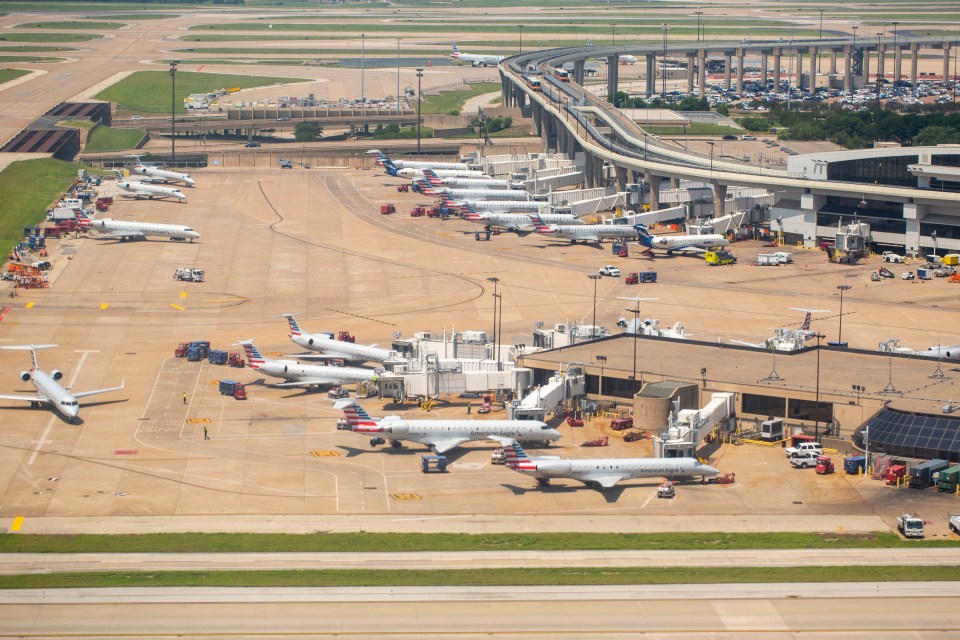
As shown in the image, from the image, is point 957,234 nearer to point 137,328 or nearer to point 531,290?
point 531,290

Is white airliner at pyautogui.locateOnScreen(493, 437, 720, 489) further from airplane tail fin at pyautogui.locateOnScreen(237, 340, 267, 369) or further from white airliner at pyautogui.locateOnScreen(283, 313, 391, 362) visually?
airplane tail fin at pyautogui.locateOnScreen(237, 340, 267, 369)

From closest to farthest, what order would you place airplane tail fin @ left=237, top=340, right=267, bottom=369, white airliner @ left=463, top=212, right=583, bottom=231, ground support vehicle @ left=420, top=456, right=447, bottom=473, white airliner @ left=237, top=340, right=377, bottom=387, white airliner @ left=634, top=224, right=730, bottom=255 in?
1. ground support vehicle @ left=420, top=456, right=447, bottom=473
2. white airliner @ left=237, top=340, right=377, bottom=387
3. airplane tail fin @ left=237, top=340, right=267, bottom=369
4. white airliner @ left=634, top=224, right=730, bottom=255
5. white airliner @ left=463, top=212, right=583, bottom=231

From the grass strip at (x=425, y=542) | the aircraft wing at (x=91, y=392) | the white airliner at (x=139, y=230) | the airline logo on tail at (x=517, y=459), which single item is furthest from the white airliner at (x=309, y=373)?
the white airliner at (x=139, y=230)

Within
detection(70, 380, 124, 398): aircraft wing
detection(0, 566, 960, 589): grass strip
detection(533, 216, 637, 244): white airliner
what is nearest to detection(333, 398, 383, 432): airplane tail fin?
detection(70, 380, 124, 398): aircraft wing

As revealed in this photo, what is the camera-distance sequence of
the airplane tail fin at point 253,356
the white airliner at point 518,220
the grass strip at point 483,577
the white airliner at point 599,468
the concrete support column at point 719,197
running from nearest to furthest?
the grass strip at point 483,577 → the white airliner at point 599,468 → the airplane tail fin at point 253,356 → the white airliner at point 518,220 → the concrete support column at point 719,197

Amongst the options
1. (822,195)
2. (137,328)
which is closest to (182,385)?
(137,328)

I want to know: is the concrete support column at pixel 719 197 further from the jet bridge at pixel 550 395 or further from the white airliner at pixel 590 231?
the jet bridge at pixel 550 395
